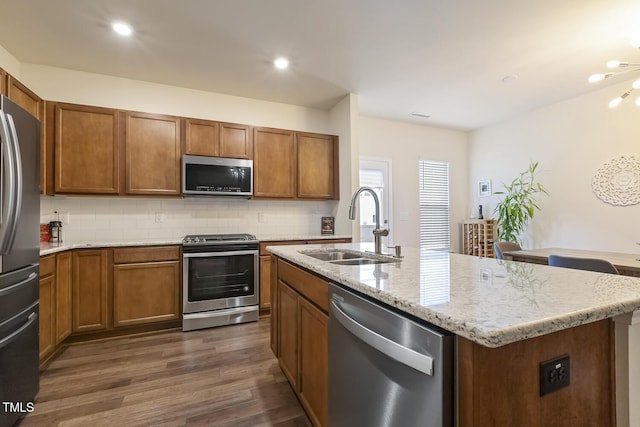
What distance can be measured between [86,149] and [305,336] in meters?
2.96

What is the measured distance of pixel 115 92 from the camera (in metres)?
3.31

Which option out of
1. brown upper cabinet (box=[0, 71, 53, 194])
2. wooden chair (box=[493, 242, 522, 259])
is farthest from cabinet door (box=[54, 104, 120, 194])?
wooden chair (box=[493, 242, 522, 259])

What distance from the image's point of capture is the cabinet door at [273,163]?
372 cm

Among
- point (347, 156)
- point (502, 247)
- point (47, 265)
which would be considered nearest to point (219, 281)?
point (47, 265)

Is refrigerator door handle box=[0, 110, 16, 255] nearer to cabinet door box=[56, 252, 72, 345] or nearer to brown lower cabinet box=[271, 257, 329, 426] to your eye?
cabinet door box=[56, 252, 72, 345]

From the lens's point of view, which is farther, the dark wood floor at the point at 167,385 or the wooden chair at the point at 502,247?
the wooden chair at the point at 502,247

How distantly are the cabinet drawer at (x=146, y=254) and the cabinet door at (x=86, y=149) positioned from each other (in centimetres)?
70

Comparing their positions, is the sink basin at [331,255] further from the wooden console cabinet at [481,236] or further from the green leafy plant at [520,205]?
the wooden console cabinet at [481,236]

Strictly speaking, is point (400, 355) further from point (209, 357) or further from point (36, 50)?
point (36, 50)

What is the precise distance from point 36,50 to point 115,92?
0.67 meters

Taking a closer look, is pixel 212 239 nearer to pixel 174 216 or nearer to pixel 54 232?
pixel 174 216

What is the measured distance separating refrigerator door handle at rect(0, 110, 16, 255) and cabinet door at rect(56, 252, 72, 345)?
1.19m

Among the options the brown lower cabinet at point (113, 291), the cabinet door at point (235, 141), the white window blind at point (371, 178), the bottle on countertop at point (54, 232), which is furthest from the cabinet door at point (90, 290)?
the white window blind at point (371, 178)

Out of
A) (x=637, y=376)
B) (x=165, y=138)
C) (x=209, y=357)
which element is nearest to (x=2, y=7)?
(x=165, y=138)
